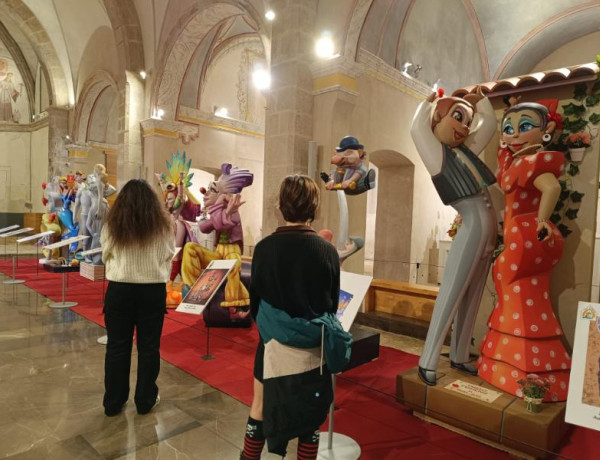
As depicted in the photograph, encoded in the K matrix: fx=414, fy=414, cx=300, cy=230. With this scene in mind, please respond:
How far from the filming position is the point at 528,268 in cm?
281

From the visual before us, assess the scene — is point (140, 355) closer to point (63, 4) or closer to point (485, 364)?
point (485, 364)

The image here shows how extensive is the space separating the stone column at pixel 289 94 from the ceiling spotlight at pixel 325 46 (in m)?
0.16

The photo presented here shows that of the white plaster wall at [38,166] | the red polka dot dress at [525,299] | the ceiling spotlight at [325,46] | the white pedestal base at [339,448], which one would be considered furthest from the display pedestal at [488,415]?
the white plaster wall at [38,166]

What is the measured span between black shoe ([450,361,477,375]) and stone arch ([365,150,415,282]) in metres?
4.77

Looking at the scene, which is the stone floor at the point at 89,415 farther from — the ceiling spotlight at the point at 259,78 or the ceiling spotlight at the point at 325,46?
the ceiling spotlight at the point at 259,78

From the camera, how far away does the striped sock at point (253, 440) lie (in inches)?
76.2

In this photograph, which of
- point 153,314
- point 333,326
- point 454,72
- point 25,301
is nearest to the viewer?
point 333,326

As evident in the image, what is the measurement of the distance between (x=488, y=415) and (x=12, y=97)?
22256mm

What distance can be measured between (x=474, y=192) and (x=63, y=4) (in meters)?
15.5

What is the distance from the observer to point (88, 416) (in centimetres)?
290

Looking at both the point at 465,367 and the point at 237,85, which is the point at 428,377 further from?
the point at 237,85

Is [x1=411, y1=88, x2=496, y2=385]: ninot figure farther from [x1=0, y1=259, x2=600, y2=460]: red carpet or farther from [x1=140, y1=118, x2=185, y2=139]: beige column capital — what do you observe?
[x1=140, y1=118, x2=185, y2=139]: beige column capital

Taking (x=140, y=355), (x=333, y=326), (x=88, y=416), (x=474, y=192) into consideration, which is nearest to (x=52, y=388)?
(x=88, y=416)

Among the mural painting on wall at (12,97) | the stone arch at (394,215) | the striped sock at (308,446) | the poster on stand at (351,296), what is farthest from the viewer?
the mural painting on wall at (12,97)
